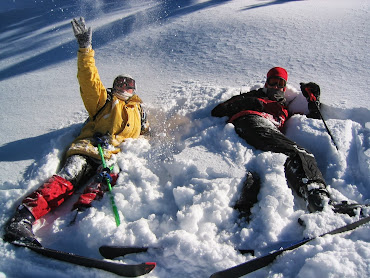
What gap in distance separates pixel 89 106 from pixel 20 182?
0.91 m

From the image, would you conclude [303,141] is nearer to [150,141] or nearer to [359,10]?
[150,141]

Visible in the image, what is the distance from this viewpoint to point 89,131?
2.93 metres

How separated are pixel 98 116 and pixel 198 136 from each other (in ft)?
3.29

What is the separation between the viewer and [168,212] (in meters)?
2.23

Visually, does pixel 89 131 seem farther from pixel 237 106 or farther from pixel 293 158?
pixel 293 158

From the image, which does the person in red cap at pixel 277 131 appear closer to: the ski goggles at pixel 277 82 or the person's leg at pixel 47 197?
the ski goggles at pixel 277 82

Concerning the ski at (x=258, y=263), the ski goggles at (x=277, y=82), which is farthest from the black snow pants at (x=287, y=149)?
the ski goggles at (x=277, y=82)

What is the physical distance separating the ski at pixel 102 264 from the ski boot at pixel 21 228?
0.09 metres

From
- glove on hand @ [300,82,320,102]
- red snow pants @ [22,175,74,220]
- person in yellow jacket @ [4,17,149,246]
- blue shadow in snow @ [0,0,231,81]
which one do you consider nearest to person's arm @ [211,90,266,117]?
glove on hand @ [300,82,320,102]

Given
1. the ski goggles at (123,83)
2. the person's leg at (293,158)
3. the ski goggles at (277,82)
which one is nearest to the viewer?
the person's leg at (293,158)

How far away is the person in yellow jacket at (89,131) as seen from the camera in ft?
7.46

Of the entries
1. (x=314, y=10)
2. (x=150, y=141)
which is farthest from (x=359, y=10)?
(x=150, y=141)

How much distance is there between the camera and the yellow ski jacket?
2787 mm

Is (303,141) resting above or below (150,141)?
below
